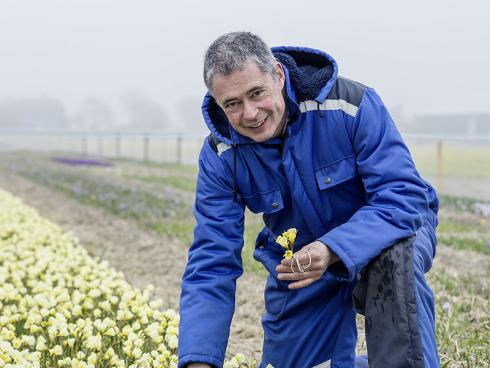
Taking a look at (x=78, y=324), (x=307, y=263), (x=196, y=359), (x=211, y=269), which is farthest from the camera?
(x=78, y=324)

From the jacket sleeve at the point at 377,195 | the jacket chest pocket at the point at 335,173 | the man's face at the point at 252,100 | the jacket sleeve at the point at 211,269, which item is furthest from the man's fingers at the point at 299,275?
the man's face at the point at 252,100

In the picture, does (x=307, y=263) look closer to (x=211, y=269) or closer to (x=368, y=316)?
(x=368, y=316)

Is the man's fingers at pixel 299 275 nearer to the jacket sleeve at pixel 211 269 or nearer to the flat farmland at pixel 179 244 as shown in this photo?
the jacket sleeve at pixel 211 269

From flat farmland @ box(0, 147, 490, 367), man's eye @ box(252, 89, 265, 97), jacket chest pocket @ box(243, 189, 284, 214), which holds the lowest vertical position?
flat farmland @ box(0, 147, 490, 367)

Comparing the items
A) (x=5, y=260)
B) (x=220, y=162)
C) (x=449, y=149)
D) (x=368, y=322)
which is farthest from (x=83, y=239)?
(x=449, y=149)

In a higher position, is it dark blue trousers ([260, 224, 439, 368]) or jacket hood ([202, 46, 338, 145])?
jacket hood ([202, 46, 338, 145])

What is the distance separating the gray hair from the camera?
254 centimetres

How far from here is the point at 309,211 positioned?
2844 mm

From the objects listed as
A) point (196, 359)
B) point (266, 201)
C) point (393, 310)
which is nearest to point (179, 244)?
point (266, 201)

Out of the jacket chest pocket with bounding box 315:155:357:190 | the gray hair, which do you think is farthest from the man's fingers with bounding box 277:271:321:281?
the gray hair

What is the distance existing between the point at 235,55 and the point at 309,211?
0.73 m

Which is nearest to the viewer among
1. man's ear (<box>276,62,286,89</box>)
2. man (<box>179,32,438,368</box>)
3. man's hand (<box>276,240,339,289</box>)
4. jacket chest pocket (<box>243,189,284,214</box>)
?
man's hand (<box>276,240,339,289</box>)

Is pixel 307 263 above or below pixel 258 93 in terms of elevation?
below

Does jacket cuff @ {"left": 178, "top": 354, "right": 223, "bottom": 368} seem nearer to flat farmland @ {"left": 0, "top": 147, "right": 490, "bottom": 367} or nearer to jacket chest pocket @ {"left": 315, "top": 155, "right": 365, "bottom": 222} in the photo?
jacket chest pocket @ {"left": 315, "top": 155, "right": 365, "bottom": 222}
